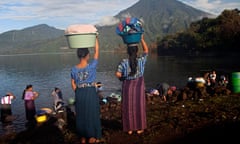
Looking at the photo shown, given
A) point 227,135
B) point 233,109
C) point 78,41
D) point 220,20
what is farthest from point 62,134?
point 220,20

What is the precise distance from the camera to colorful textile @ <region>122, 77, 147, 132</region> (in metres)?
5.55

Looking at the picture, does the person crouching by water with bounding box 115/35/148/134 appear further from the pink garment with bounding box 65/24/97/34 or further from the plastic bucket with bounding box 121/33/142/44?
the pink garment with bounding box 65/24/97/34

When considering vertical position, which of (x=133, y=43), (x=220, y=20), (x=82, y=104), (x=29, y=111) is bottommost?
(x=29, y=111)

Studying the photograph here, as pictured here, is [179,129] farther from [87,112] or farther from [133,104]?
[87,112]

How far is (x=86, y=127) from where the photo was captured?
5000 millimetres

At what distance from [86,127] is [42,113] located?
22.1 feet

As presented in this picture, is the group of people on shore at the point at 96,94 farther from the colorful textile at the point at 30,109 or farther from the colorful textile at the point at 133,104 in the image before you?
the colorful textile at the point at 30,109

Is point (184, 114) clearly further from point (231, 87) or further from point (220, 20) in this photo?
point (220, 20)

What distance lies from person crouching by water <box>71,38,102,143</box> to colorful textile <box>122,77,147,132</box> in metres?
0.80

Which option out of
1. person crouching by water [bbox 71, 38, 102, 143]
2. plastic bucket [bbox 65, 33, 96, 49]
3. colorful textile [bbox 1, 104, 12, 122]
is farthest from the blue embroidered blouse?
colorful textile [bbox 1, 104, 12, 122]

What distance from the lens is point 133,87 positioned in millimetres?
5555

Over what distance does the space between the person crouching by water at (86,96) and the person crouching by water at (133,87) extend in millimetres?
738

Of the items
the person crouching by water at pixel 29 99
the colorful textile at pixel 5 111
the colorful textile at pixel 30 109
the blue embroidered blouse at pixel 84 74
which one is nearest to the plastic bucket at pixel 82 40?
the blue embroidered blouse at pixel 84 74

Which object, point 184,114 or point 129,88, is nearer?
point 129,88
